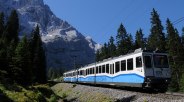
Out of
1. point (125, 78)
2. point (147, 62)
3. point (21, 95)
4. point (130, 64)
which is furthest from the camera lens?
point (21, 95)

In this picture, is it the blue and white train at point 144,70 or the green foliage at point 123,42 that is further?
the green foliage at point 123,42

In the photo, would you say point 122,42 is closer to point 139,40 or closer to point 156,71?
point 139,40

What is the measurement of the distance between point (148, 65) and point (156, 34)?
44.5 meters

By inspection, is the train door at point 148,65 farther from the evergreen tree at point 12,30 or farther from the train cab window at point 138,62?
the evergreen tree at point 12,30

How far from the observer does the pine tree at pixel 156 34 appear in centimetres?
6425

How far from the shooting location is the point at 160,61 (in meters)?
23.3

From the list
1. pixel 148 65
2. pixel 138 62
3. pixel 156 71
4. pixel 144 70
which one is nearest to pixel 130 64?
pixel 138 62

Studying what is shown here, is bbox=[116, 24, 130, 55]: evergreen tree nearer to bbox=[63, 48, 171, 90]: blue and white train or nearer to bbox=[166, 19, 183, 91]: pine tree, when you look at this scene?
bbox=[166, 19, 183, 91]: pine tree

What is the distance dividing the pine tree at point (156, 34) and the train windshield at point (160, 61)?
40.5m

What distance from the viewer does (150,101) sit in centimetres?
1711

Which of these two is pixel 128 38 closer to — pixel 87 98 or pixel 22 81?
pixel 22 81

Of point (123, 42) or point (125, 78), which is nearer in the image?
point (125, 78)

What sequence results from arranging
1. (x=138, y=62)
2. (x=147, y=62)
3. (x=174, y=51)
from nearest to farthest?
(x=147, y=62) → (x=138, y=62) → (x=174, y=51)

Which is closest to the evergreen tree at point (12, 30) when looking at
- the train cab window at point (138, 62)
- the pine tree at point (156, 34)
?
the pine tree at point (156, 34)
